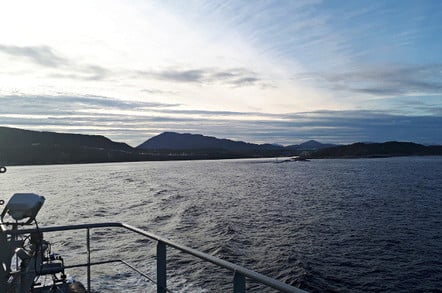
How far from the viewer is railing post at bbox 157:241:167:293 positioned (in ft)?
11.9

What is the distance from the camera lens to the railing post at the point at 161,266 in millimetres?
3631

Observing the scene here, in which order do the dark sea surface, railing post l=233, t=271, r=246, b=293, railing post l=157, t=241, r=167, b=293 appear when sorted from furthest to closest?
the dark sea surface → railing post l=157, t=241, r=167, b=293 → railing post l=233, t=271, r=246, b=293

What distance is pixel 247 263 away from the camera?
17703 mm

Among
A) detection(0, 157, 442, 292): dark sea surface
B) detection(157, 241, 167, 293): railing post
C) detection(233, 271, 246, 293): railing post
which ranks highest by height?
detection(233, 271, 246, 293): railing post

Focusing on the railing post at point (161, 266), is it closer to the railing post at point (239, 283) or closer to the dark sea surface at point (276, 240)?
the railing post at point (239, 283)

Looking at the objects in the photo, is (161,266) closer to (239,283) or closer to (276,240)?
(239,283)

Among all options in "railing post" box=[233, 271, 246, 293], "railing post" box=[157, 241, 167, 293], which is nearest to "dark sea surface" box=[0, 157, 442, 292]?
"railing post" box=[157, 241, 167, 293]

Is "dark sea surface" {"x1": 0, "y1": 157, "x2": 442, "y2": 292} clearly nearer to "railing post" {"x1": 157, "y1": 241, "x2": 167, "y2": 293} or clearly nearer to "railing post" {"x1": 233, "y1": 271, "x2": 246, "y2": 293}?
"railing post" {"x1": 157, "y1": 241, "x2": 167, "y2": 293}

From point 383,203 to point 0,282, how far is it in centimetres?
3899

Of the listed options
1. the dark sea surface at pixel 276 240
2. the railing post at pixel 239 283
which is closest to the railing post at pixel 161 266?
the railing post at pixel 239 283

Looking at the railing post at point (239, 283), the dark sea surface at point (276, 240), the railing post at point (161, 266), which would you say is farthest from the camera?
the dark sea surface at point (276, 240)

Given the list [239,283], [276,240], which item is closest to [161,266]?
[239,283]

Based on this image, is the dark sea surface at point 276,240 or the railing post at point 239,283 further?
the dark sea surface at point 276,240

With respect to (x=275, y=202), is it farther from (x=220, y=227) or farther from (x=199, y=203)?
(x=220, y=227)
